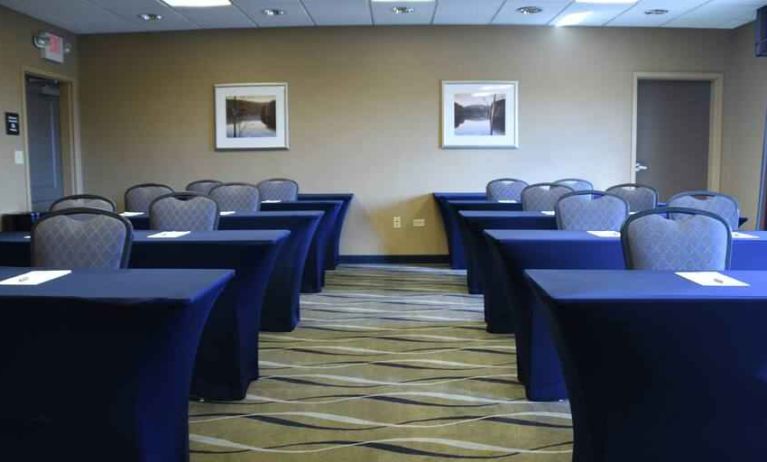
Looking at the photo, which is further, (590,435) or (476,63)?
(476,63)

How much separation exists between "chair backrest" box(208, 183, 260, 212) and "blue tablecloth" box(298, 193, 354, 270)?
1.61 m

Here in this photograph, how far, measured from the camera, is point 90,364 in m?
1.67

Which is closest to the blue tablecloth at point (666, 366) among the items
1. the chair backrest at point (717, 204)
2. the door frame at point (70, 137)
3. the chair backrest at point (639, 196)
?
the chair backrest at point (717, 204)

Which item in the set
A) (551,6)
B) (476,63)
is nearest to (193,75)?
(476,63)

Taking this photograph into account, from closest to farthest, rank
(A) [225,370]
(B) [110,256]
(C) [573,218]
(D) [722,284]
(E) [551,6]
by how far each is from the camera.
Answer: (D) [722,284] < (B) [110,256] < (A) [225,370] < (C) [573,218] < (E) [551,6]

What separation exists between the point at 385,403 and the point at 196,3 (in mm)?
4685

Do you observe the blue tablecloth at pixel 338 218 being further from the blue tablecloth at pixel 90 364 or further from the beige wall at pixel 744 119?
the blue tablecloth at pixel 90 364

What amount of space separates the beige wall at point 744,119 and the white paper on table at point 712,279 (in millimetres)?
5744

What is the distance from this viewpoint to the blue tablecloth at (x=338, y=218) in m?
6.82

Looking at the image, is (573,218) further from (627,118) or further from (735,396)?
(627,118)

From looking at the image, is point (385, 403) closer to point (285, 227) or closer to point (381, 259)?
point (285, 227)

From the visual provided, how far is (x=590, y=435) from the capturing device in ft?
5.85

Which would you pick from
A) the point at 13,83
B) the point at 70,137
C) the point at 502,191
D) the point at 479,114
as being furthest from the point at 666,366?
the point at 70,137

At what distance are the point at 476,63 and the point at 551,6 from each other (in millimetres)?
1163
